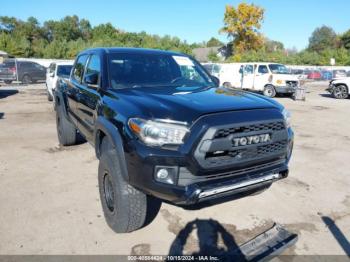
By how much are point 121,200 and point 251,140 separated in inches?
53.0

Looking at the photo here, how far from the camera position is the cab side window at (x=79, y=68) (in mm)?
4964

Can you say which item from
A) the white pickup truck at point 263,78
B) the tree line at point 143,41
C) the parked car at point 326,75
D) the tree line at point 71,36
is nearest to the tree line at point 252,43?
the tree line at point 143,41

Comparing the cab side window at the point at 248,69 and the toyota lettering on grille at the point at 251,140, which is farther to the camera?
the cab side window at the point at 248,69

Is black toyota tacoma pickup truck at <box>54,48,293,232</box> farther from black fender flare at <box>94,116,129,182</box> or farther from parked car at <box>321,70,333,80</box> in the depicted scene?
parked car at <box>321,70,333,80</box>

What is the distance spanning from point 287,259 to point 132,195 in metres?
1.54

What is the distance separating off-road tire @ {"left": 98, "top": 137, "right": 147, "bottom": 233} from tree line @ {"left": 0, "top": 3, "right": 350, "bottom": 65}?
142 feet

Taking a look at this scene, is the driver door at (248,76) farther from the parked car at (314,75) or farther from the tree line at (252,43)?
the tree line at (252,43)

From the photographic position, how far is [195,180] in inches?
109

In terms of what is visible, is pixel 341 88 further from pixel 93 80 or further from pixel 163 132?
pixel 163 132

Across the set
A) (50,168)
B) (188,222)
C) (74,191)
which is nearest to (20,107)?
(50,168)

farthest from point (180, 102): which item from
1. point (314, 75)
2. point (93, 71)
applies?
point (314, 75)

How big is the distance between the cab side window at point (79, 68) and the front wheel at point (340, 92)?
50.8 feet

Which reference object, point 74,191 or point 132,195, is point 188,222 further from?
point 74,191

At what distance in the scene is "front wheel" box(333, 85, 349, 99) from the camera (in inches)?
663
